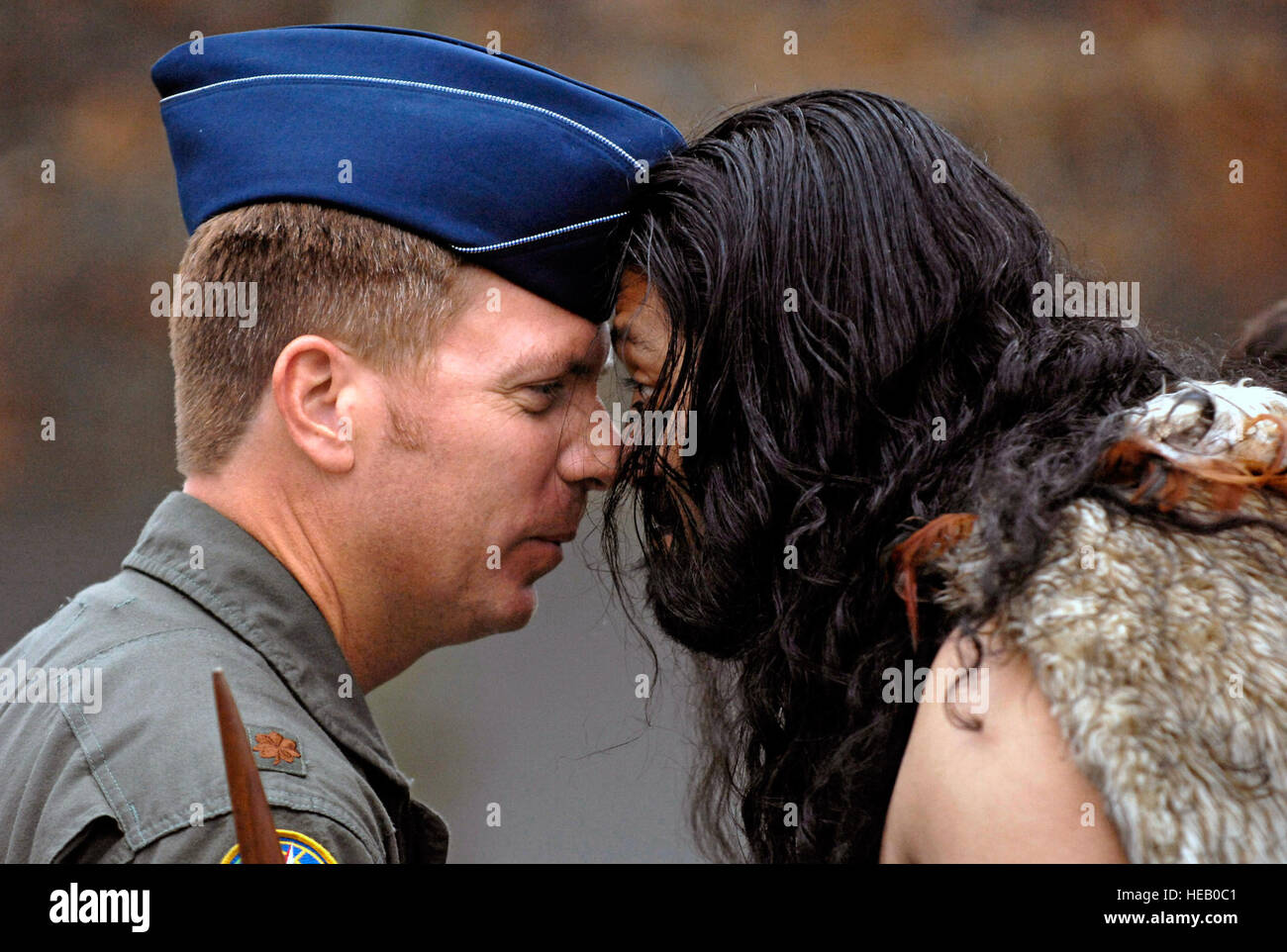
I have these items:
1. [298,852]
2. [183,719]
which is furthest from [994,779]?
[183,719]

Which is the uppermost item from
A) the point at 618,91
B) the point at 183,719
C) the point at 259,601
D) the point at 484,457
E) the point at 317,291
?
the point at 618,91

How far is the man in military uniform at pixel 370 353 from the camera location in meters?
Result: 1.64

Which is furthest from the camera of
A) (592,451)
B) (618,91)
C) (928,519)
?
(618,91)

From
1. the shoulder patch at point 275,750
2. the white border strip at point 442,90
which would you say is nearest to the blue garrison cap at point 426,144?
the white border strip at point 442,90

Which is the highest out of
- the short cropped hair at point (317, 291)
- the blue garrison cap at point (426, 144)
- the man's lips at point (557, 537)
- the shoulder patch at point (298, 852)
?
the blue garrison cap at point (426, 144)

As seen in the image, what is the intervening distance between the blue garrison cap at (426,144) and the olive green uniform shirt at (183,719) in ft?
1.52

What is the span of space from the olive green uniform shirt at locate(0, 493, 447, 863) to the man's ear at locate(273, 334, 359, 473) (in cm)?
15

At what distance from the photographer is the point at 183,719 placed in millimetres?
1344

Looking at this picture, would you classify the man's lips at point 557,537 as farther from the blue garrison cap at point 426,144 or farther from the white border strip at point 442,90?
the white border strip at point 442,90

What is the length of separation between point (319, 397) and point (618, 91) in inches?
133

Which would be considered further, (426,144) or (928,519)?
(426,144)

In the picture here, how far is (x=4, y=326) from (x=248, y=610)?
3.61 meters

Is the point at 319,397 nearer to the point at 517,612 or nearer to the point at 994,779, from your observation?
the point at 517,612

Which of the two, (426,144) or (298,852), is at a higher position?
(426,144)
